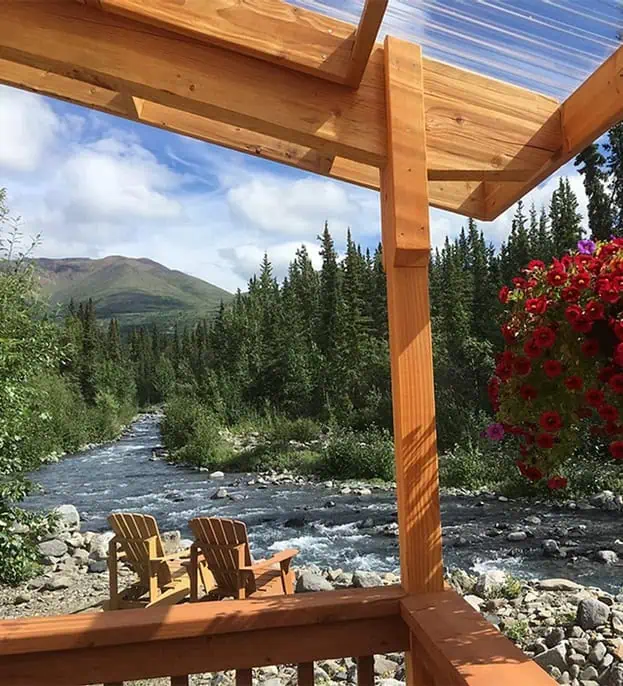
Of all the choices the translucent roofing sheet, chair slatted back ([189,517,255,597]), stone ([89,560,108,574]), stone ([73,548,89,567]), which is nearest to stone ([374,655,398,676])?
chair slatted back ([189,517,255,597])

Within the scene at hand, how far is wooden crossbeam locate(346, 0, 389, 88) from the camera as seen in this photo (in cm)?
137

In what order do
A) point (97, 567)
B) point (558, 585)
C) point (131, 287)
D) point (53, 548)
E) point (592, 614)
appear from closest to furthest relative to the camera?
point (592, 614)
point (558, 585)
point (97, 567)
point (53, 548)
point (131, 287)

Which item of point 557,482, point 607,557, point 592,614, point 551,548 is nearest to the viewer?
point 557,482

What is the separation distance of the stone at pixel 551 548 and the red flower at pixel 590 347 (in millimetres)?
5175

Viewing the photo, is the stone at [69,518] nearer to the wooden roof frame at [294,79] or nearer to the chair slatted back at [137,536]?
the chair slatted back at [137,536]

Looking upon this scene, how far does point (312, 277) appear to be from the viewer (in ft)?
64.1

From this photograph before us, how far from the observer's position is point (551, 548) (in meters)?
5.91

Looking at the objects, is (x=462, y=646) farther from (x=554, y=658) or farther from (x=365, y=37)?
(x=554, y=658)

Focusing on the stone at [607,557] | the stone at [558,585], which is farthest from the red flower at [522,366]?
the stone at [607,557]

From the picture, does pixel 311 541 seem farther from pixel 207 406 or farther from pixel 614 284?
pixel 207 406

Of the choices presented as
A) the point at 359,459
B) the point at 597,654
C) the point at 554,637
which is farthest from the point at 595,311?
the point at 359,459

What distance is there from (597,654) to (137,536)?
278 centimetres

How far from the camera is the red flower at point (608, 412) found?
4.04 feet

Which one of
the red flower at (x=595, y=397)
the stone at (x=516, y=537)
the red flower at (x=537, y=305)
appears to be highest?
the red flower at (x=537, y=305)
